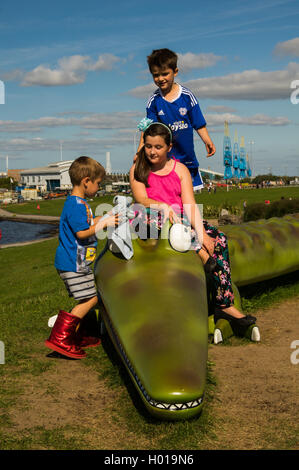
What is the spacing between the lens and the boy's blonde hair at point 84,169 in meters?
4.74

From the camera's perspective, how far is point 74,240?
4723 millimetres

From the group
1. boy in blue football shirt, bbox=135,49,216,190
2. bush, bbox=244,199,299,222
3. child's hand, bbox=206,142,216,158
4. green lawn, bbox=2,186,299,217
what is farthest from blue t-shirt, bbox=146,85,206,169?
green lawn, bbox=2,186,299,217

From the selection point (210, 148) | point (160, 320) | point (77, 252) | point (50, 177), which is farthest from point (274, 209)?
point (50, 177)

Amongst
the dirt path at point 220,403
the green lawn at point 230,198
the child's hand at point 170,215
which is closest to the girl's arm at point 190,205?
the child's hand at point 170,215

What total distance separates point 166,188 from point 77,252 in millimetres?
1017

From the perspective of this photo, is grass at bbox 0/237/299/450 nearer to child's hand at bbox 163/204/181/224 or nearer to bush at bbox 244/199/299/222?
child's hand at bbox 163/204/181/224

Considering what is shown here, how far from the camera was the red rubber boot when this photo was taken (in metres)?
4.64

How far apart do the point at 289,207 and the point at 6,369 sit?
11.9 meters

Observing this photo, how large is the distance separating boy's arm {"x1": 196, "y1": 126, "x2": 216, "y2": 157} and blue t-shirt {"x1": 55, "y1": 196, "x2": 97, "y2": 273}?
1.61 meters

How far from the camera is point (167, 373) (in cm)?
309

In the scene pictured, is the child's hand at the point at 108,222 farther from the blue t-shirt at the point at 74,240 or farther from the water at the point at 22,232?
the water at the point at 22,232

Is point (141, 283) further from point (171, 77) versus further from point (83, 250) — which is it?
point (171, 77)

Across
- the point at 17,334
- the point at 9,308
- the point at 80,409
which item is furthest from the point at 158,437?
the point at 9,308
